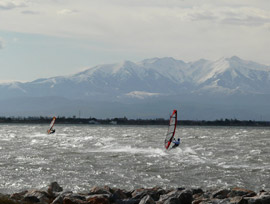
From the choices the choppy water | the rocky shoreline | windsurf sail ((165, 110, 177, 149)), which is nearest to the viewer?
the rocky shoreline

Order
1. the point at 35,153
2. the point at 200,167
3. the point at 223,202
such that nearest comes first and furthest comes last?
the point at 223,202 < the point at 200,167 < the point at 35,153

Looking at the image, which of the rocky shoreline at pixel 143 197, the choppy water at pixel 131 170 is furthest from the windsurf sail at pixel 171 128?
the rocky shoreline at pixel 143 197

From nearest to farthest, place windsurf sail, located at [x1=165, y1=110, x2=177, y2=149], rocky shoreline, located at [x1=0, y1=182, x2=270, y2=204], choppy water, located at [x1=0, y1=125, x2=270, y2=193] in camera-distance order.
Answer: rocky shoreline, located at [x1=0, y1=182, x2=270, y2=204]
choppy water, located at [x1=0, y1=125, x2=270, y2=193]
windsurf sail, located at [x1=165, y1=110, x2=177, y2=149]

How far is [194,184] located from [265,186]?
4.97 metres

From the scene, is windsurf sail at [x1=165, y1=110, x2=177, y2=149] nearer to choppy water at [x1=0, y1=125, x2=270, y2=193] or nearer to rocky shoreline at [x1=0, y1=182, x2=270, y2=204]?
choppy water at [x1=0, y1=125, x2=270, y2=193]

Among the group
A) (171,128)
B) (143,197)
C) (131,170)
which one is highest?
(171,128)

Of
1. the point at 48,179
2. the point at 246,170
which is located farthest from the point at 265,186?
the point at 48,179

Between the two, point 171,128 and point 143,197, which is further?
point 171,128

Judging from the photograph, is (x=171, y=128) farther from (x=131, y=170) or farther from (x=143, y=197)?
(x=143, y=197)

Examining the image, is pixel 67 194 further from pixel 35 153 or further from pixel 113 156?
pixel 35 153

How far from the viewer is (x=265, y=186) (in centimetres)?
3809

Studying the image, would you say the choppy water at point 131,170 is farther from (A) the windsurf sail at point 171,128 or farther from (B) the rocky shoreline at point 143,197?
(B) the rocky shoreline at point 143,197

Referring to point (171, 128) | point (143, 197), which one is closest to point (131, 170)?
point (171, 128)

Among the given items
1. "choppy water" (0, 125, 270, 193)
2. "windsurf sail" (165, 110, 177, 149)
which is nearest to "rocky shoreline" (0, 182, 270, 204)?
"choppy water" (0, 125, 270, 193)
